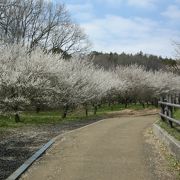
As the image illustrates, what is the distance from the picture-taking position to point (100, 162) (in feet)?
33.5

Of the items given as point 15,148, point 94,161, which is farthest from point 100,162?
point 15,148

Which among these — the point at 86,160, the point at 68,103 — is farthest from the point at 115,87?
the point at 86,160

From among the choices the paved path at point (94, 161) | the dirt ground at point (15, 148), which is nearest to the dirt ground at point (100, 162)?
the paved path at point (94, 161)

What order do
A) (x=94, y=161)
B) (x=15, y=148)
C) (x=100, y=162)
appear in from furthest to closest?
(x=15, y=148)
(x=94, y=161)
(x=100, y=162)

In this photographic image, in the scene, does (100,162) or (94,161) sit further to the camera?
(94,161)

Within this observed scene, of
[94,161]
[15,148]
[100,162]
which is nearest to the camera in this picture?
[100,162]

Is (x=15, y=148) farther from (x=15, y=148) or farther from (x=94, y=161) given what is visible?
(x=94, y=161)

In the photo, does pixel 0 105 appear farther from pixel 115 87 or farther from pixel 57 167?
pixel 115 87

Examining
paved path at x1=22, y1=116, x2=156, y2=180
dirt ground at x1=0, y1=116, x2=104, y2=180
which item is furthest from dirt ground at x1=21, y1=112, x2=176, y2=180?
dirt ground at x1=0, y1=116, x2=104, y2=180

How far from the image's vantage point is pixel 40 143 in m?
14.6

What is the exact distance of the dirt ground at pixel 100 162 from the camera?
8672mm

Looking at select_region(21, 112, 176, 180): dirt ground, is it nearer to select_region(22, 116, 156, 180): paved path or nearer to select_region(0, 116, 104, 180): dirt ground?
select_region(22, 116, 156, 180): paved path

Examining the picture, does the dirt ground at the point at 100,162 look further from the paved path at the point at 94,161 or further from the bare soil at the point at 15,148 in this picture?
the bare soil at the point at 15,148

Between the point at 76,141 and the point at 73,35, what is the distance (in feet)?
161
